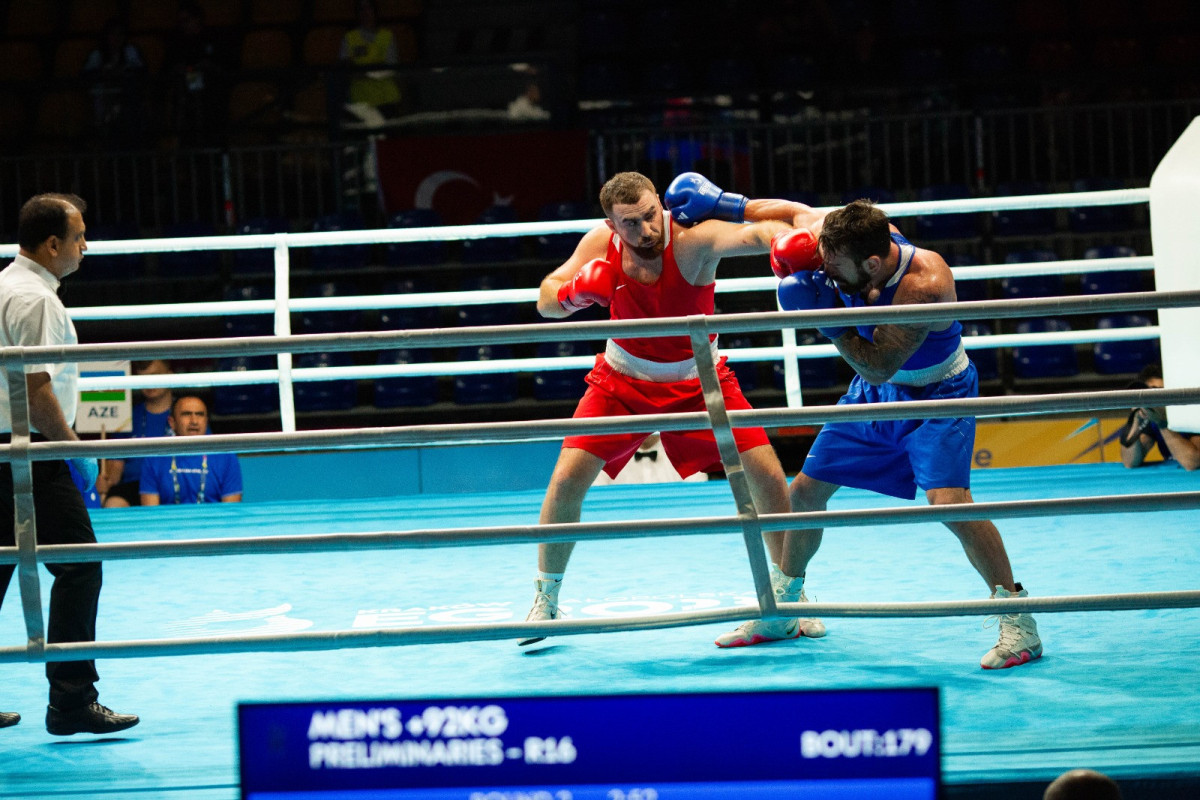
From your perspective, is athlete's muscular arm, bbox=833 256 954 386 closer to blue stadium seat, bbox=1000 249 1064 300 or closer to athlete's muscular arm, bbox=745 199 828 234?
athlete's muscular arm, bbox=745 199 828 234

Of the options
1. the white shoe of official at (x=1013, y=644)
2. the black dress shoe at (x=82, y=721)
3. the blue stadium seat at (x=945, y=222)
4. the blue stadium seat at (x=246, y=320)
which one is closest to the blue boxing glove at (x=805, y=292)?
the white shoe of official at (x=1013, y=644)

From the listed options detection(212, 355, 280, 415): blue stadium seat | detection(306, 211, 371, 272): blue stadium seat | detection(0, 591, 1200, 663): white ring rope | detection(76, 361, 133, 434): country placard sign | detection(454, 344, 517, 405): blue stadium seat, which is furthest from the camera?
detection(306, 211, 371, 272): blue stadium seat

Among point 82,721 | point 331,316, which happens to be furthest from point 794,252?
point 331,316

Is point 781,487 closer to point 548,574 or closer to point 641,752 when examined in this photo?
point 548,574

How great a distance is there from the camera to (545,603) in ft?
10.9

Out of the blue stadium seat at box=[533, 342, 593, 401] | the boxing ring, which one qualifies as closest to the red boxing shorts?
the boxing ring

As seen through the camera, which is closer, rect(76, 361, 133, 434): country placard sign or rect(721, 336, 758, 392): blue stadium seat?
rect(76, 361, 133, 434): country placard sign

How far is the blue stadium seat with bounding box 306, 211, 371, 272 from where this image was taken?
8.85m

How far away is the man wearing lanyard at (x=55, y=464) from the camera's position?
2746mm

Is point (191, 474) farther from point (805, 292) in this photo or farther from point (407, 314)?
point (805, 292)

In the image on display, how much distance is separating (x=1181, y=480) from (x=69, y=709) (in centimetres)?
438

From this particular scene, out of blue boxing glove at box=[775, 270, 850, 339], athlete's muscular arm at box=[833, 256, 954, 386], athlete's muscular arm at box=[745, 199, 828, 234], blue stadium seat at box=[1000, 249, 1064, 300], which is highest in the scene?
blue stadium seat at box=[1000, 249, 1064, 300]

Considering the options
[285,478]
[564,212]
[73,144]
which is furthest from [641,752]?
[73,144]

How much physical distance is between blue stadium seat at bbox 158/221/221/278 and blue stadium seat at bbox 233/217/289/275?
17 cm
